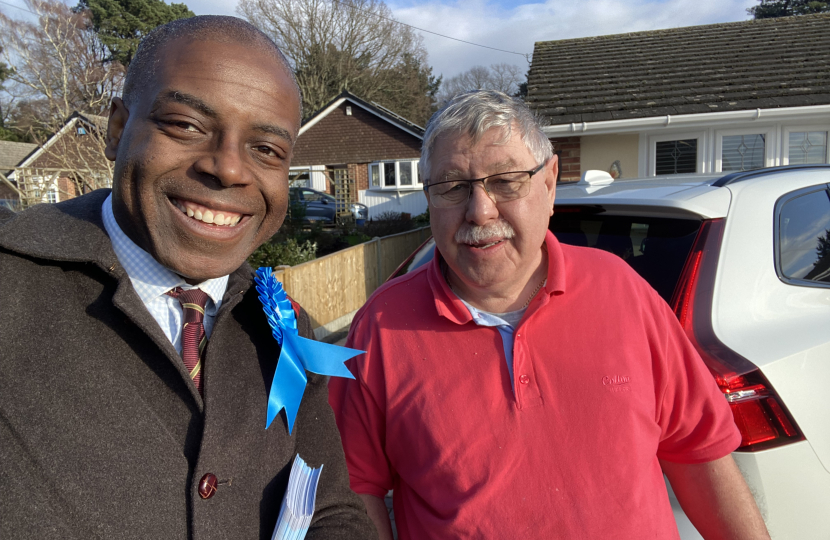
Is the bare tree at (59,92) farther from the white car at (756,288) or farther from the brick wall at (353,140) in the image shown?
the brick wall at (353,140)

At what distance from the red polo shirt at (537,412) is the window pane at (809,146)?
8.25m

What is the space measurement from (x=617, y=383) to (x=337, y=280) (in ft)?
22.7

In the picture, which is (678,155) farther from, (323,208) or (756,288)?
(323,208)

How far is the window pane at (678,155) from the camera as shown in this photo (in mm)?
8336

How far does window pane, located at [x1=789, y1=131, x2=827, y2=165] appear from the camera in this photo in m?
8.13

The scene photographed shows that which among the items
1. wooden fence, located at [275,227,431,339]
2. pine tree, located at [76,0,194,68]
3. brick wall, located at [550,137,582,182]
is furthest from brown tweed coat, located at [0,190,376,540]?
pine tree, located at [76,0,194,68]

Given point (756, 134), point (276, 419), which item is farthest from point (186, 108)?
point (756, 134)

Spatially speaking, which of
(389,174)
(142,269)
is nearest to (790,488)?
(142,269)

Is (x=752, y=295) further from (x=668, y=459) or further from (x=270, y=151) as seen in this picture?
(x=270, y=151)

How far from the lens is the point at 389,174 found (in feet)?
83.8

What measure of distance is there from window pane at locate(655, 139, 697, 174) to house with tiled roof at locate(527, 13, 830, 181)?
0.02m

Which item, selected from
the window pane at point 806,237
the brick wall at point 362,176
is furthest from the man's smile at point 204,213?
the brick wall at point 362,176

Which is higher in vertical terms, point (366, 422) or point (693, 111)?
point (693, 111)

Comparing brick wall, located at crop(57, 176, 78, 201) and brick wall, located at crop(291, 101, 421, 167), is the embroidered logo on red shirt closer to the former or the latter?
brick wall, located at crop(57, 176, 78, 201)
